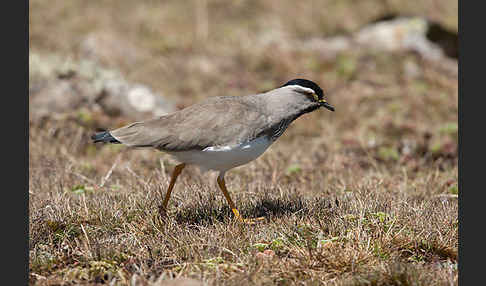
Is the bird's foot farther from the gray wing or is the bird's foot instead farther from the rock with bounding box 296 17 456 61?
the rock with bounding box 296 17 456 61

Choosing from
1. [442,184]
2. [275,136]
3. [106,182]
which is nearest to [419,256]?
[275,136]

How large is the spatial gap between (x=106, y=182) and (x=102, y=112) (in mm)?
3295

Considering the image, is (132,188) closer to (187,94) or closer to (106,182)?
(106,182)

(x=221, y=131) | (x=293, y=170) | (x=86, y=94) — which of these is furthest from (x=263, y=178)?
(x=86, y=94)

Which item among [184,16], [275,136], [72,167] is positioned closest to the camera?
[275,136]

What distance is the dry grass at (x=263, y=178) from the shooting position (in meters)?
4.40

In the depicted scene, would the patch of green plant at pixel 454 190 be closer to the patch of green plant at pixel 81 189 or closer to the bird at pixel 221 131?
the bird at pixel 221 131

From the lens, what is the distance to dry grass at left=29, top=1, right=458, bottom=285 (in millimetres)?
4402

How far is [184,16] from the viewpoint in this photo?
16031 millimetres

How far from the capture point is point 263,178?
24.6 ft

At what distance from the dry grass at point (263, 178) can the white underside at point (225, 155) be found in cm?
53

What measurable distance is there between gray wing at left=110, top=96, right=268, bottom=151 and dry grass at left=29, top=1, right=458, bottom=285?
689mm

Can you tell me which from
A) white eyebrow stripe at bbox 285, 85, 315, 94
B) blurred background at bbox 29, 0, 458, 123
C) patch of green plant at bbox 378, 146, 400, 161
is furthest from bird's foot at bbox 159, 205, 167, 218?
blurred background at bbox 29, 0, 458, 123

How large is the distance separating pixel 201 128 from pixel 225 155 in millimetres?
337
